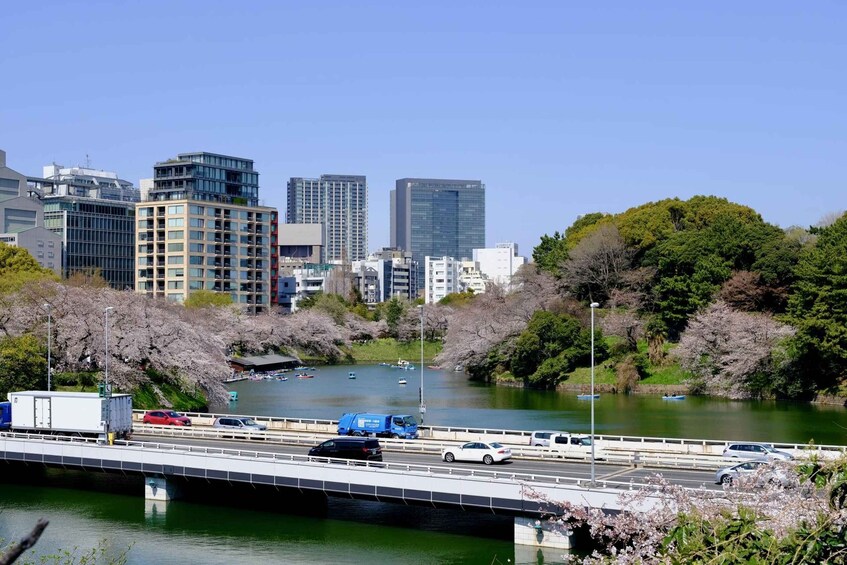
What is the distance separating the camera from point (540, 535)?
106 feet

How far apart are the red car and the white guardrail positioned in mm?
601

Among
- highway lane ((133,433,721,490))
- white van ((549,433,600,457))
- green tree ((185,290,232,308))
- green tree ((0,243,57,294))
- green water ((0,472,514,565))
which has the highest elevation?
green tree ((0,243,57,294))

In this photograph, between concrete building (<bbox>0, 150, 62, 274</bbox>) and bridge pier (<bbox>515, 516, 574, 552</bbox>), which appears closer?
bridge pier (<bbox>515, 516, 574, 552</bbox>)

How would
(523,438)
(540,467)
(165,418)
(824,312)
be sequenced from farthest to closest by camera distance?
(824,312) → (165,418) → (523,438) → (540,467)

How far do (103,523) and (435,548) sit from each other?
517 inches

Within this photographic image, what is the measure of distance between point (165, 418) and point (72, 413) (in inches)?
315

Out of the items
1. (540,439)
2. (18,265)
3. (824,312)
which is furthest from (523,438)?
(18,265)

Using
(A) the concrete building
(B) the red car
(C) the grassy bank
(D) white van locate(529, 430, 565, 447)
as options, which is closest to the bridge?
(D) white van locate(529, 430, 565, 447)

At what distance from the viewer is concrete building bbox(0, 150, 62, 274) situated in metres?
137

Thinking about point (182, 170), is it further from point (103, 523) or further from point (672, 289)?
point (103, 523)

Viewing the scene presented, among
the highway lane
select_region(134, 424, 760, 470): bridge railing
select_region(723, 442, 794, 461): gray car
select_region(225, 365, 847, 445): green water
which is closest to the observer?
the highway lane

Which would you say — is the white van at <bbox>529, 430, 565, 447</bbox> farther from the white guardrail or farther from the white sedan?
the white sedan

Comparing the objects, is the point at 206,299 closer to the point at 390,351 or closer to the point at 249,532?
the point at 390,351

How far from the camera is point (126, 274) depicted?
6388 inches
